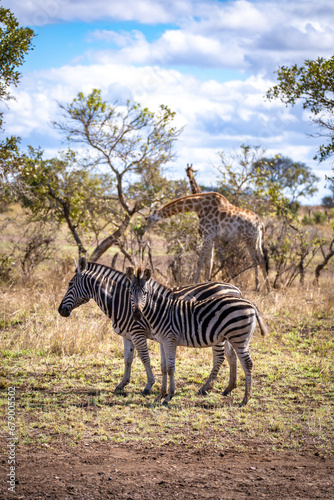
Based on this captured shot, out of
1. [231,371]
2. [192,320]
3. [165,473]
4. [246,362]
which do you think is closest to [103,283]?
[192,320]

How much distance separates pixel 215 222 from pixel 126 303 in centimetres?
→ 661

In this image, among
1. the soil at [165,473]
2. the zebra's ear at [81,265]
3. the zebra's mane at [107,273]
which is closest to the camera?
the soil at [165,473]

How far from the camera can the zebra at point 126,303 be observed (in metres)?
6.97

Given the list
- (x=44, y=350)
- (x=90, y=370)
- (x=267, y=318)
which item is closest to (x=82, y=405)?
(x=90, y=370)

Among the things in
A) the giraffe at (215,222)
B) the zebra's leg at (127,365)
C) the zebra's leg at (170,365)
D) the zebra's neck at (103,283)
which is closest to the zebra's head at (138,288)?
the zebra's leg at (170,365)

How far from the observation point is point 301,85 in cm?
Result: 1151

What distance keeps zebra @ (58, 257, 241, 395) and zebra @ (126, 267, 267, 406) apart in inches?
10.7

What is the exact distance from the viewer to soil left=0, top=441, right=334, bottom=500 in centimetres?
438

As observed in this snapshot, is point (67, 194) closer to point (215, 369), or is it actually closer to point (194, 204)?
point (194, 204)

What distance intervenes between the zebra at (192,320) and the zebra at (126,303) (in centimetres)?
27

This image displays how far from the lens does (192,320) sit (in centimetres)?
663

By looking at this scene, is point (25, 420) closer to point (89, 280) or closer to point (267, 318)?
point (89, 280)

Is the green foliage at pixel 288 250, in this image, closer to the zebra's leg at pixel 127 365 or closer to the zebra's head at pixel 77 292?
the zebra's leg at pixel 127 365

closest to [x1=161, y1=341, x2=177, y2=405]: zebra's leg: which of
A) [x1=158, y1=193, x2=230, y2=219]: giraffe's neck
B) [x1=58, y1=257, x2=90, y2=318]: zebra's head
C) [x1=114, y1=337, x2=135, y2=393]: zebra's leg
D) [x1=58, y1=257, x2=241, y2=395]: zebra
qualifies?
[x1=58, y1=257, x2=241, y2=395]: zebra
